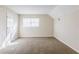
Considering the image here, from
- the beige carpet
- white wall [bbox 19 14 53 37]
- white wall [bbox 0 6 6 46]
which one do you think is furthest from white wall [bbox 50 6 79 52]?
white wall [bbox 19 14 53 37]

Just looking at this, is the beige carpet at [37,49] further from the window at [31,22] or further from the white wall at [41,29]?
the window at [31,22]

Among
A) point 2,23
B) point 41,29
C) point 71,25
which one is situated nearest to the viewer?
point 71,25

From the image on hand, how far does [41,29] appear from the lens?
949 cm

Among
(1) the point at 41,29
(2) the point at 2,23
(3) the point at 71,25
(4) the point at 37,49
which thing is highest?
(2) the point at 2,23

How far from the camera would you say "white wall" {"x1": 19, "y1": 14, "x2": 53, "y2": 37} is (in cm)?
937

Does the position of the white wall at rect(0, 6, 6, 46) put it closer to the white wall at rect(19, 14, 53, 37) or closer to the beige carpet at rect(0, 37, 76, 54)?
the beige carpet at rect(0, 37, 76, 54)

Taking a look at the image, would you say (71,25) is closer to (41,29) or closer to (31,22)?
(41,29)

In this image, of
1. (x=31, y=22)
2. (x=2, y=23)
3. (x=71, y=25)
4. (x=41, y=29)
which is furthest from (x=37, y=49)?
(x=31, y=22)

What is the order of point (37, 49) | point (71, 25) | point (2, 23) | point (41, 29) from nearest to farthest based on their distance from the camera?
point (37, 49) → point (71, 25) → point (2, 23) → point (41, 29)

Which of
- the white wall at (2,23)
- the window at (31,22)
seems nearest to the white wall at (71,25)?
the white wall at (2,23)

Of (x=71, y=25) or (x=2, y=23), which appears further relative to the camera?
(x=2, y=23)
